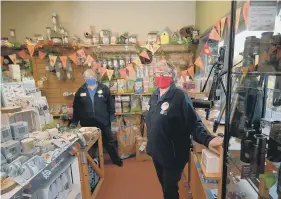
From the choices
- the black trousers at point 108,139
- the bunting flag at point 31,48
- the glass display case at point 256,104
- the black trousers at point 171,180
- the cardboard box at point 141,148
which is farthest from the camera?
the bunting flag at point 31,48

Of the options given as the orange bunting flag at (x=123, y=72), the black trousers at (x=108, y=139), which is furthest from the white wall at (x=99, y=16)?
the black trousers at (x=108, y=139)

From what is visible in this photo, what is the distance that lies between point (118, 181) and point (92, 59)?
7.19 ft

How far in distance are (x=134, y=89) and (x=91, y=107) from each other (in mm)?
933

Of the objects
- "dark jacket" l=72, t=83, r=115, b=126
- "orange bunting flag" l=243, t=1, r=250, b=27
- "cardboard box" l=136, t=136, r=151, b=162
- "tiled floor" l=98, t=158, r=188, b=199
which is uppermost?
"orange bunting flag" l=243, t=1, r=250, b=27

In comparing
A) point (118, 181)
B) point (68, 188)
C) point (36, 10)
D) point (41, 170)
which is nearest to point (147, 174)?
point (118, 181)

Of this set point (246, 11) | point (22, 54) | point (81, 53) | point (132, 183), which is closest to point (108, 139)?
point (132, 183)

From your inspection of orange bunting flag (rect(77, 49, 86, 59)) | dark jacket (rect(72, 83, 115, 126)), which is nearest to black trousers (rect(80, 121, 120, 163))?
dark jacket (rect(72, 83, 115, 126))

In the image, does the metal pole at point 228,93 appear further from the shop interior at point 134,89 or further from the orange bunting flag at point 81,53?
the orange bunting flag at point 81,53

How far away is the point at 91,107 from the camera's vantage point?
3.05 metres

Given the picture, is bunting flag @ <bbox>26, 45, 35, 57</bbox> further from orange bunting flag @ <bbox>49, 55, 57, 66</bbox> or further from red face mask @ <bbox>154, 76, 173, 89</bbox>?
red face mask @ <bbox>154, 76, 173, 89</bbox>

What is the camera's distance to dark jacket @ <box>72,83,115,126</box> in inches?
120

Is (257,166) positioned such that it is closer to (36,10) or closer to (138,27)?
(138,27)

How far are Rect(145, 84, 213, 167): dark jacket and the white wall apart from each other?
261cm

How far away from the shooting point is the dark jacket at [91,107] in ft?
10.0
